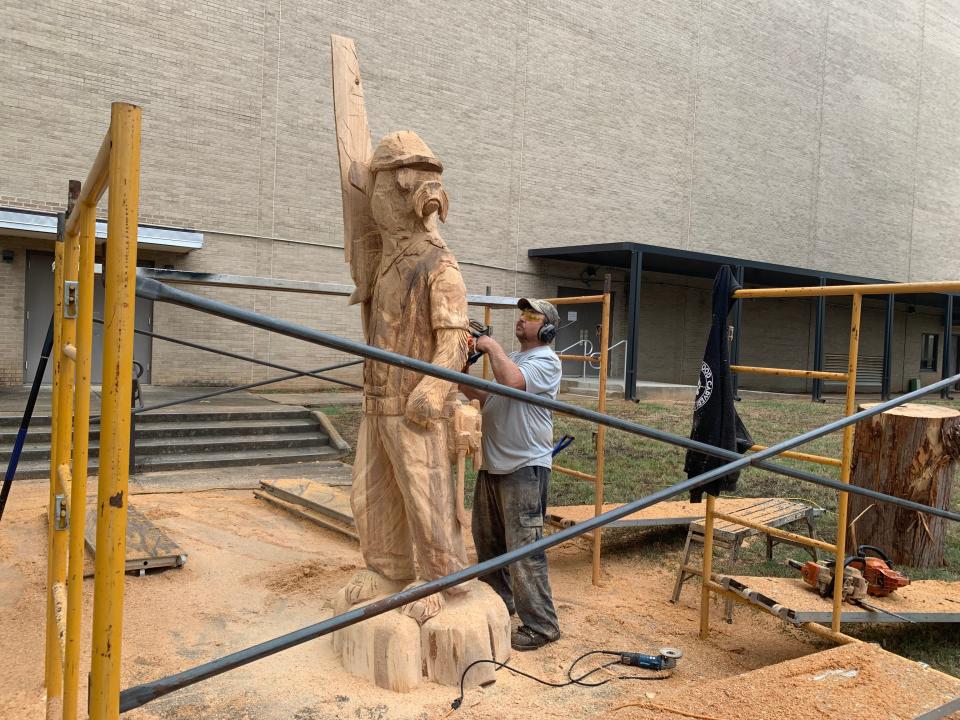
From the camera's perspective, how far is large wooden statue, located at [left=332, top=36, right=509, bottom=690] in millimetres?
A: 3607

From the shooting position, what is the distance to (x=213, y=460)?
916cm

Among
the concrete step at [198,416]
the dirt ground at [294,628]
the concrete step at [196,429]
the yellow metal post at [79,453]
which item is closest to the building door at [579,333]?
the concrete step at [198,416]

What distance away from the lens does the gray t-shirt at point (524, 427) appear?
4.23 m

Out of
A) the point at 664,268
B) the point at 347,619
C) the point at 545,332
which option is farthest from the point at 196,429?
the point at 664,268

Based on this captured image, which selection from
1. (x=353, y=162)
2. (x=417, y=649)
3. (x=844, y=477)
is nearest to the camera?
(x=417, y=649)

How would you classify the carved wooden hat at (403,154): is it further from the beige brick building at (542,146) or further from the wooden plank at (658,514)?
the beige brick building at (542,146)

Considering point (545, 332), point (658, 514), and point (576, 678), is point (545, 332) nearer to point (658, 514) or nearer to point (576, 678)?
point (576, 678)

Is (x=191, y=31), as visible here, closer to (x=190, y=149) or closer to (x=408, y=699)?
(x=190, y=149)

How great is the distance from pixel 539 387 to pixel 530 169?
1416 cm

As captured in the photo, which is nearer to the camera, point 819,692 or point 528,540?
point 819,692

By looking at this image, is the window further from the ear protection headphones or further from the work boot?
the work boot

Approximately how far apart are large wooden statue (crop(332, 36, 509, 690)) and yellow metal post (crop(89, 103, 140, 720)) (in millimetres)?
2145

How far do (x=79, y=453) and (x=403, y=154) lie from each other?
2.31 metres

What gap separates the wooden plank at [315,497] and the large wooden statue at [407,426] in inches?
88.5
